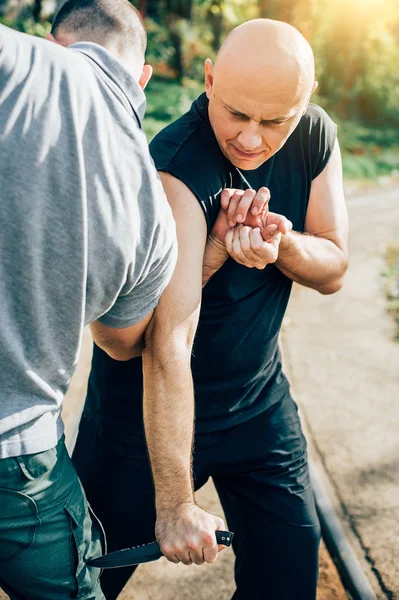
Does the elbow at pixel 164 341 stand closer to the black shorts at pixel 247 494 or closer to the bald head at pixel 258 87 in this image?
the black shorts at pixel 247 494

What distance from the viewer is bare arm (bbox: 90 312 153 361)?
6.24 ft

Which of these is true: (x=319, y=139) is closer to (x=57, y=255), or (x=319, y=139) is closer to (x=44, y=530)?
(x=57, y=255)

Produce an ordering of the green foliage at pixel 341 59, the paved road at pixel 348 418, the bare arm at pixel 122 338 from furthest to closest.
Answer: the green foliage at pixel 341 59 → the paved road at pixel 348 418 → the bare arm at pixel 122 338

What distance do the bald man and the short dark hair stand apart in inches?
11.1

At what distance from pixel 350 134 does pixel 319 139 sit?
59.6 ft

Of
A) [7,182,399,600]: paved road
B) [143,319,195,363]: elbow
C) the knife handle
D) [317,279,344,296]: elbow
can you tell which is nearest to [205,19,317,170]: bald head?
[143,319,195,363]: elbow

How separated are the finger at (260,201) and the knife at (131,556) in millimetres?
953

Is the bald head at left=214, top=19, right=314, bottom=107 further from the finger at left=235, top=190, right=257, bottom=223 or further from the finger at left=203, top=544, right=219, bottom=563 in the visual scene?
the finger at left=203, top=544, right=219, bottom=563

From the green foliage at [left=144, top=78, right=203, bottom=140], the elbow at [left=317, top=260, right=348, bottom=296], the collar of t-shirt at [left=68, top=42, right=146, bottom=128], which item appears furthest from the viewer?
the green foliage at [left=144, top=78, right=203, bottom=140]

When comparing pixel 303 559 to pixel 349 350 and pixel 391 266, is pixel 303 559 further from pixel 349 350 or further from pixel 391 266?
pixel 391 266

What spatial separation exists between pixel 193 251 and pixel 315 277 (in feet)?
2.18

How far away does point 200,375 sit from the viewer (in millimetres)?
2377

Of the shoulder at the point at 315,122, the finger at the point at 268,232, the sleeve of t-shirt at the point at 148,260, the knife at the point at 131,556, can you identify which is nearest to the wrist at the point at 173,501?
the knife at the point at 131,556

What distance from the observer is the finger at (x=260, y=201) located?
81.5 inches
